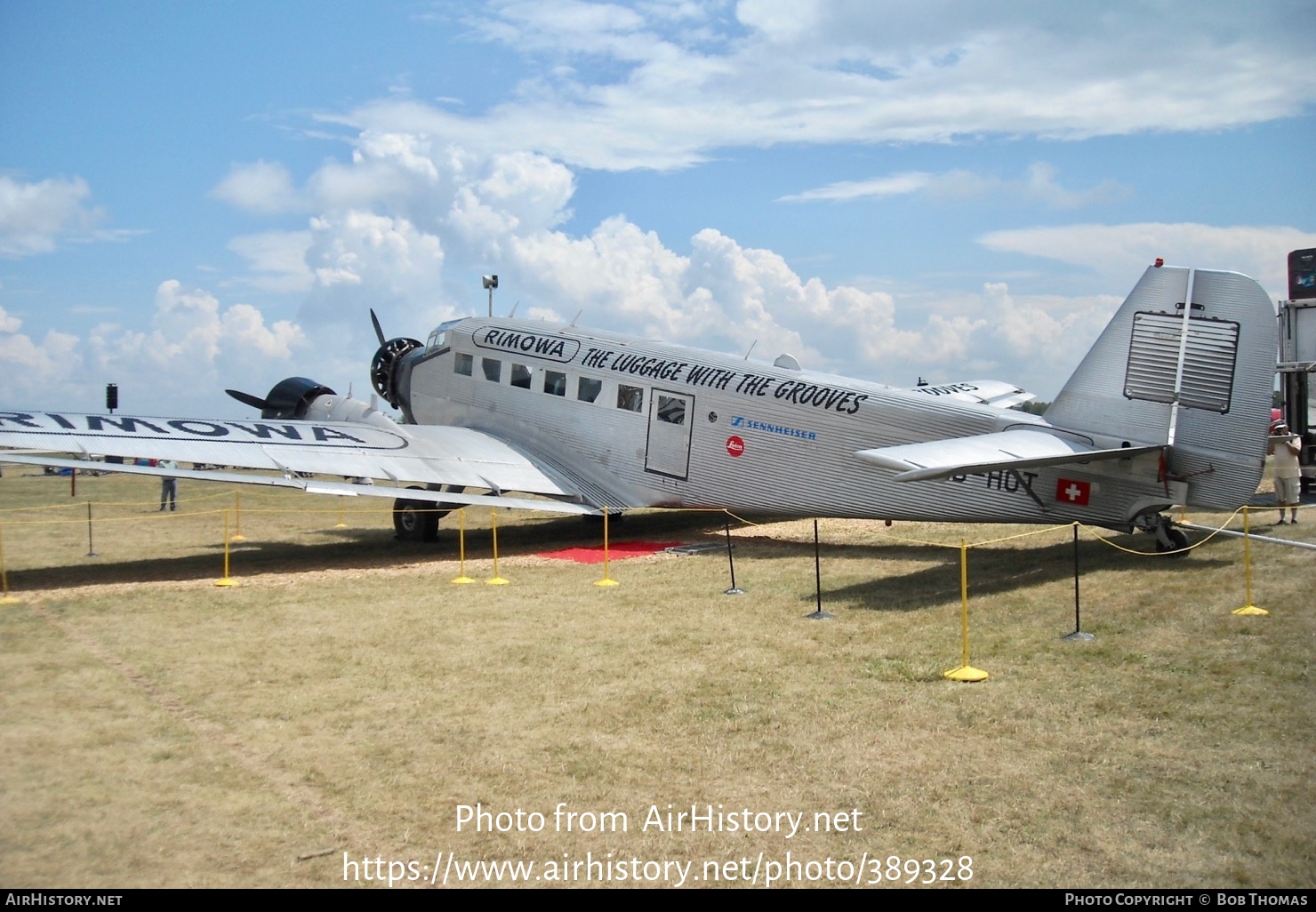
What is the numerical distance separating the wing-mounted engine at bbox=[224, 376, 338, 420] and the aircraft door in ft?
23.0

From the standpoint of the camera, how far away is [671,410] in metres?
17.3

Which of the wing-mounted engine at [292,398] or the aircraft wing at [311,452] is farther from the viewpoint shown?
the wing-mounted engine at [292,398]

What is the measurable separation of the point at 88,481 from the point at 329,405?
82.6 ft

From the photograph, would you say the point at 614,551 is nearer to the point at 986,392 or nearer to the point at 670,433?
the point at 670,433

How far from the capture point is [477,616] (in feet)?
37.8

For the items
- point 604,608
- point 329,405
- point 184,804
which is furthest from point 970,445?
point 329,405

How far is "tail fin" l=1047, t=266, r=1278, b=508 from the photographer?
39.5 ft

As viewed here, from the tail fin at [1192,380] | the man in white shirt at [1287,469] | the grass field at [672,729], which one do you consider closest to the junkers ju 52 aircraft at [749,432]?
the tail fin at [1192,380]

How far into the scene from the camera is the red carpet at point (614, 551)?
16.4 metres

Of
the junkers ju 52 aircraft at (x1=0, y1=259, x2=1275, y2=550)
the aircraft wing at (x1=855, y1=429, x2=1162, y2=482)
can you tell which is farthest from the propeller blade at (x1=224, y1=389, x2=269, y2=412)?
the aircraft wing at (x1=855, y1=429, x2=1162, y2=482)

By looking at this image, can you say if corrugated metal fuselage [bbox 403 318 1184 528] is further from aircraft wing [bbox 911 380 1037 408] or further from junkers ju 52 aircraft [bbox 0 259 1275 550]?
aircraft wing [bbox 911 380 1037 408]

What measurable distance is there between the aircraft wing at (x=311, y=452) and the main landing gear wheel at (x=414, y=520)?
58cm

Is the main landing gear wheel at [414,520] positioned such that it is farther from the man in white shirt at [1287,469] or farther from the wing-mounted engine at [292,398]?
the man in white shirt at [1287,469]

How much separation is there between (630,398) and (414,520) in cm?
479
